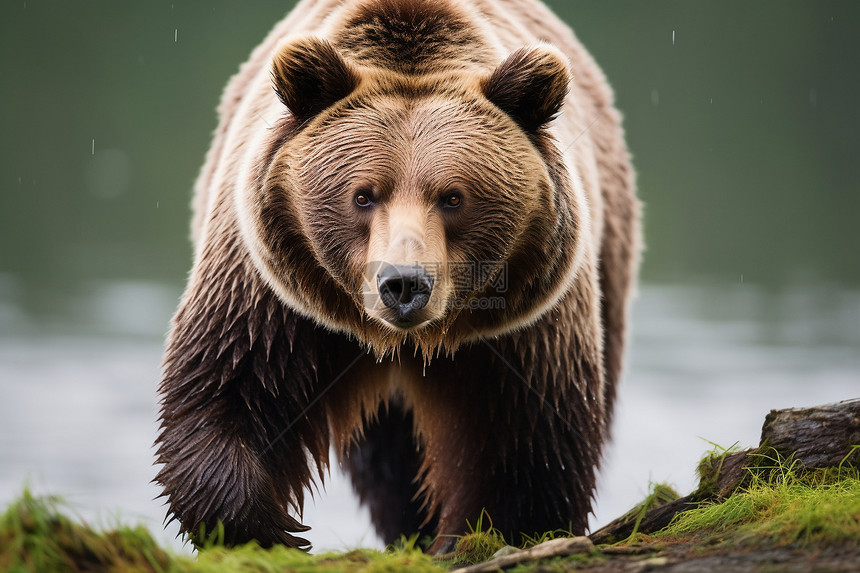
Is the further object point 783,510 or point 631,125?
point 631,125

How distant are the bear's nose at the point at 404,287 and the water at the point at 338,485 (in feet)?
28.5

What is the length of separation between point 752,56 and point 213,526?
1298 inches

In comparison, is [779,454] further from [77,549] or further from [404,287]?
[77,549]

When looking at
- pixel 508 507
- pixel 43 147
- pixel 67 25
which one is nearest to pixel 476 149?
pixel 508 507

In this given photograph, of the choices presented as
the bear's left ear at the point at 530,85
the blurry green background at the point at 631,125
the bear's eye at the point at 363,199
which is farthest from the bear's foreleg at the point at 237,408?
the blurry green background at the point at 631,125

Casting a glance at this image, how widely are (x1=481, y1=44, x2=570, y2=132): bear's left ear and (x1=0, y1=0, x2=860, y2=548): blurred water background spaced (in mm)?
14376

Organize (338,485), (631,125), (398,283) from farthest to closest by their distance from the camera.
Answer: (631,125), (338,485), (398,283)

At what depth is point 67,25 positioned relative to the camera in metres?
36.8

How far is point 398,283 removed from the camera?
13.6 feet

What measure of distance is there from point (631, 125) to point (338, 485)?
873 inches

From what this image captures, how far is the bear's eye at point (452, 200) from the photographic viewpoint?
465 centimetres

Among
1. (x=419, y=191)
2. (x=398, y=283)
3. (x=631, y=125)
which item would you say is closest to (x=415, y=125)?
(x=419, y=191)

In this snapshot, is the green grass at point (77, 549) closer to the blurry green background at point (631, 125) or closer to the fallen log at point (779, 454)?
the fallen log at point (779, 454)

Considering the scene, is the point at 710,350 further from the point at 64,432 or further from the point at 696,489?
the point at 696,489
